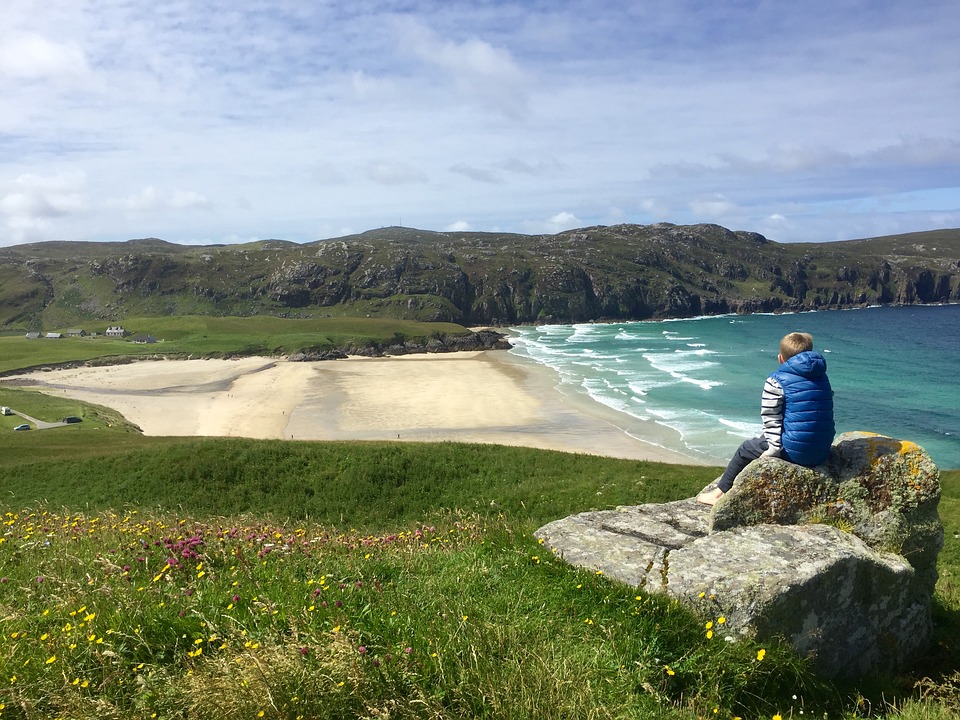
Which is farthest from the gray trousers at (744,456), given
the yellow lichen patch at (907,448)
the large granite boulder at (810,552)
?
the yellow lichen patch at (907,448)

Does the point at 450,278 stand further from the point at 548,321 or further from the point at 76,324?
the point at 76,324

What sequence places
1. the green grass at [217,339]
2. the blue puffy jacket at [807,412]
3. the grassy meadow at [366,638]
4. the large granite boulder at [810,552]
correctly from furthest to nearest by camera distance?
the green grass at [217,339] → the blue puffy jacket at [807,412] → the large granite boulder at [810,552] → the grassy meadow at [366,638]

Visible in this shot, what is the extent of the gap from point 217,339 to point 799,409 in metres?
132

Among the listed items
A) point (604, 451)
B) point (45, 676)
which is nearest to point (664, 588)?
point (45, 676)

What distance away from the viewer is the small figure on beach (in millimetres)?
8078

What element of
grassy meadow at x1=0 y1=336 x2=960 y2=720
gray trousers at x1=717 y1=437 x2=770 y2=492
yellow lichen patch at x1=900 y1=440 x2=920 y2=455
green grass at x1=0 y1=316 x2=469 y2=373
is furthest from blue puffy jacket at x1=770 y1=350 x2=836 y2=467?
green grass at x1=0 y1=316 x2=469 y2=373

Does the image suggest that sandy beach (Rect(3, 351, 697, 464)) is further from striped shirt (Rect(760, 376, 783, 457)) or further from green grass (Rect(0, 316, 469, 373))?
striped shirt (Rect(760, 376, 783, 457))

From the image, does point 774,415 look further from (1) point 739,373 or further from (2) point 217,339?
(2) point 217,339

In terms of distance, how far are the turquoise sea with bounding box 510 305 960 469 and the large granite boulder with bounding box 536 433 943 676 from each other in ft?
117

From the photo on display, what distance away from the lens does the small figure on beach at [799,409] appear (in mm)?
8078

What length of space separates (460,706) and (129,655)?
2.81 metres

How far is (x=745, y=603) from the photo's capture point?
6105 mm

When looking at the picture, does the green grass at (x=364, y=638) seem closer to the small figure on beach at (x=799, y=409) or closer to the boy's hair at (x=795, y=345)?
the small figure on beach at (x=799, y=409)

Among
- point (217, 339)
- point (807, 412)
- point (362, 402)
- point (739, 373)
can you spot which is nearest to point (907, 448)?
point (807, 412)
